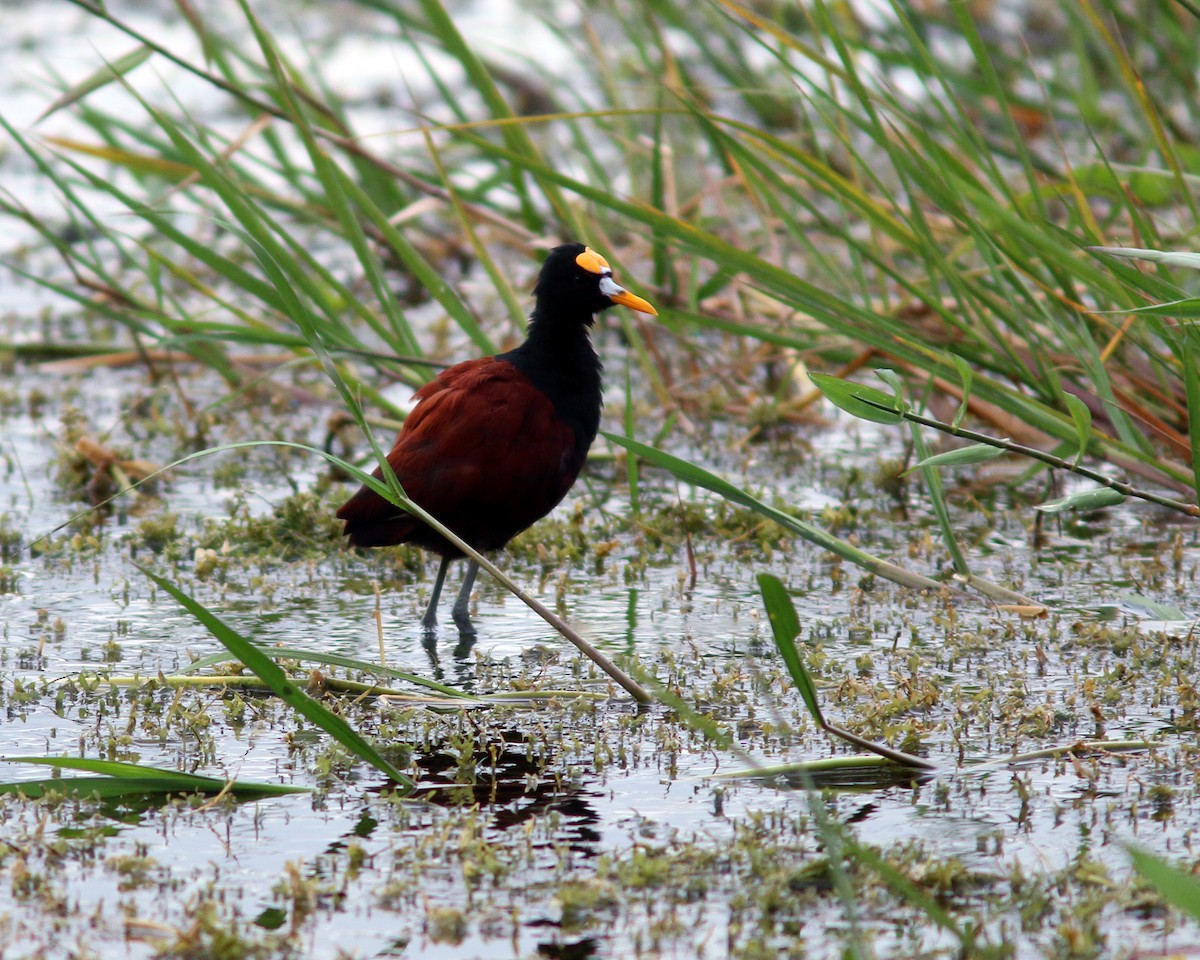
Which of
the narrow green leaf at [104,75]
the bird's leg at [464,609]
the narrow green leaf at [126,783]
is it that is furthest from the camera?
the narrow green leaf at [104,75]

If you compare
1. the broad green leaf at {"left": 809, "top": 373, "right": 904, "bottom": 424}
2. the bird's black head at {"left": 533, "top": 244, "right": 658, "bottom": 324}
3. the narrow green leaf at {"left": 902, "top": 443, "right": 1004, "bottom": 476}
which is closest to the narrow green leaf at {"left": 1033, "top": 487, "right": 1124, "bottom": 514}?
the narrow green leaf at {"left": 902, "top": 443, "right": 1004, "bottom": 476}

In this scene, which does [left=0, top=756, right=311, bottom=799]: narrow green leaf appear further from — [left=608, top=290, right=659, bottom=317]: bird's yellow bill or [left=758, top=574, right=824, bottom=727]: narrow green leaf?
[left=608, top=290, right=659, bottom=317]: bird's yellow bill

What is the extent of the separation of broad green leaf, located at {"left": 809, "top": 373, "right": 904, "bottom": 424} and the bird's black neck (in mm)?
1266

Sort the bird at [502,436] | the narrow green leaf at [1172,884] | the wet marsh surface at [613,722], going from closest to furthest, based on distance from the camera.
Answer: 1. the narrow green leaf at [1172,884]
2. the wet marsh surface at [613,722]
3. the bird at [502,436]

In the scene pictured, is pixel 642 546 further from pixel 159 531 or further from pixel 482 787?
pixel 482 787

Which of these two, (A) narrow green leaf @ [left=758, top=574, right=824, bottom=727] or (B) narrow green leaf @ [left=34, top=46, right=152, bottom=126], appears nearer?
(A) narrow green leaf @ [left=758, top=574, right=824, bottom=727]

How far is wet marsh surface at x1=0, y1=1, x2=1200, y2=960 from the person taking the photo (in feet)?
9.94

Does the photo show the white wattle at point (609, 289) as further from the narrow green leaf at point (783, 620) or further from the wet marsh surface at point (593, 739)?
the narrow green leaf at point (783, 620)

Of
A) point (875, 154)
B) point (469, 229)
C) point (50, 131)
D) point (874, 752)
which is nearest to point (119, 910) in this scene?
point (874, 752)

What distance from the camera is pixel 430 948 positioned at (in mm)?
Answer: 2939

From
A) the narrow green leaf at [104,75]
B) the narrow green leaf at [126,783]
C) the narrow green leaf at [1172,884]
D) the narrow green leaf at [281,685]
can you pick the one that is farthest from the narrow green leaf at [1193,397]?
the narrow green leaf at [104,75]

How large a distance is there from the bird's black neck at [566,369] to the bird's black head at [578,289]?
33 millimetres

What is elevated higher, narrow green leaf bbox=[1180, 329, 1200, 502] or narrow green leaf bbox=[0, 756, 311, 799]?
narrow green leaf bbox=[1180, 329, 1200, 502]

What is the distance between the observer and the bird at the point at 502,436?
4.66 meters
